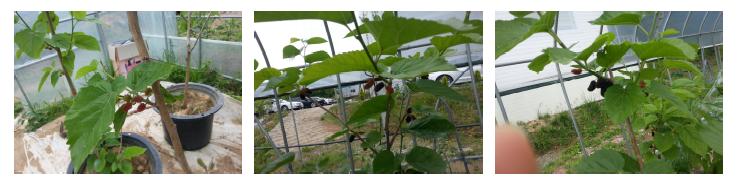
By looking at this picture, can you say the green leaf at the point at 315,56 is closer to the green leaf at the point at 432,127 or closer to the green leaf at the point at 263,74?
the green leaf at the point at 263,74

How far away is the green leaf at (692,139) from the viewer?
2.20 ft

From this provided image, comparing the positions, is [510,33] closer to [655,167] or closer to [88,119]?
[655,167]

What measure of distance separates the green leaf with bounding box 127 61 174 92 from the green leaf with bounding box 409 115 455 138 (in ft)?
1.22

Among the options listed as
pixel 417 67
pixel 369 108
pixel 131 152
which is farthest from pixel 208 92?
pixel 417 67

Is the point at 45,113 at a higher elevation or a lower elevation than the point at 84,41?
lower

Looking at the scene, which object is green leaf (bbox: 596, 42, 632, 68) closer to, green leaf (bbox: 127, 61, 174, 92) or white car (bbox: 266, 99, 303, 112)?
white car (bbox: 266, 99, 303, 112)

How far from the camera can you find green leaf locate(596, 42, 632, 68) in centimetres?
60

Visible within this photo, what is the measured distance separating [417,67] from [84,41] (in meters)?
0.63

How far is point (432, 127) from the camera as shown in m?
0.68

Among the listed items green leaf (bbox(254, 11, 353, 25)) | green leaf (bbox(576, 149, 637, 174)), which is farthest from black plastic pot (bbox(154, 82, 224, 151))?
green leaf (bbox(576, 149, 637, 174))

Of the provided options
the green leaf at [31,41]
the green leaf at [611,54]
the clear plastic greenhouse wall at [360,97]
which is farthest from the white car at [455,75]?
the green leaf at [31,41]
